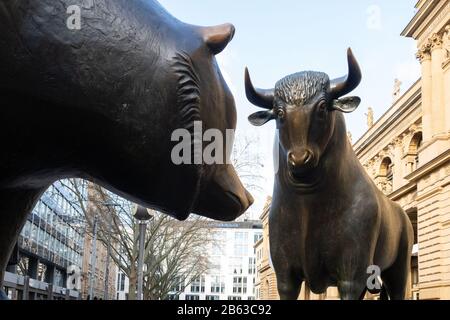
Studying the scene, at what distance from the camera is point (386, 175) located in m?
41.6

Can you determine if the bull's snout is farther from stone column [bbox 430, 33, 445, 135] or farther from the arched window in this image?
the arched window

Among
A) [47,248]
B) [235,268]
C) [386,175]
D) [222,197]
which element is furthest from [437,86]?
[235,268]

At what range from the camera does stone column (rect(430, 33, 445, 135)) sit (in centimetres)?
2992

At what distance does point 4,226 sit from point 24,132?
12.7 inches

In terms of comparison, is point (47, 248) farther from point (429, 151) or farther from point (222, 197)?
point (222, 197)

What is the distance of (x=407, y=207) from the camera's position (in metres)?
34.8

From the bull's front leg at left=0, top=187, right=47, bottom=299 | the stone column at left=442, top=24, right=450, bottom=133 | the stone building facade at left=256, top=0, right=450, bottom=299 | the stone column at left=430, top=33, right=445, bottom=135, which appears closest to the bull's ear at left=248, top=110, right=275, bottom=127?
the bull's front leg at left=0, top=187, right=47, bottom=299

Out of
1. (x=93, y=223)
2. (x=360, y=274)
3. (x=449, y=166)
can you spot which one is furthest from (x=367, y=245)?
(x=449, y=166)

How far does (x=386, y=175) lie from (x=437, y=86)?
12247 mm

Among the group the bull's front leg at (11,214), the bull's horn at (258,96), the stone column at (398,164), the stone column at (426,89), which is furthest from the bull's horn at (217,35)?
the stone column at (398,164)

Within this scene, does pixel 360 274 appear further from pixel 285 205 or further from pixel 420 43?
pixel 420 43

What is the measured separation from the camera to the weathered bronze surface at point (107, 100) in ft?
3.47

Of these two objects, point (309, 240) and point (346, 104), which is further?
point (309, 240)

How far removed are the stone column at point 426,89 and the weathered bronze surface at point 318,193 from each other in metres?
28.8
